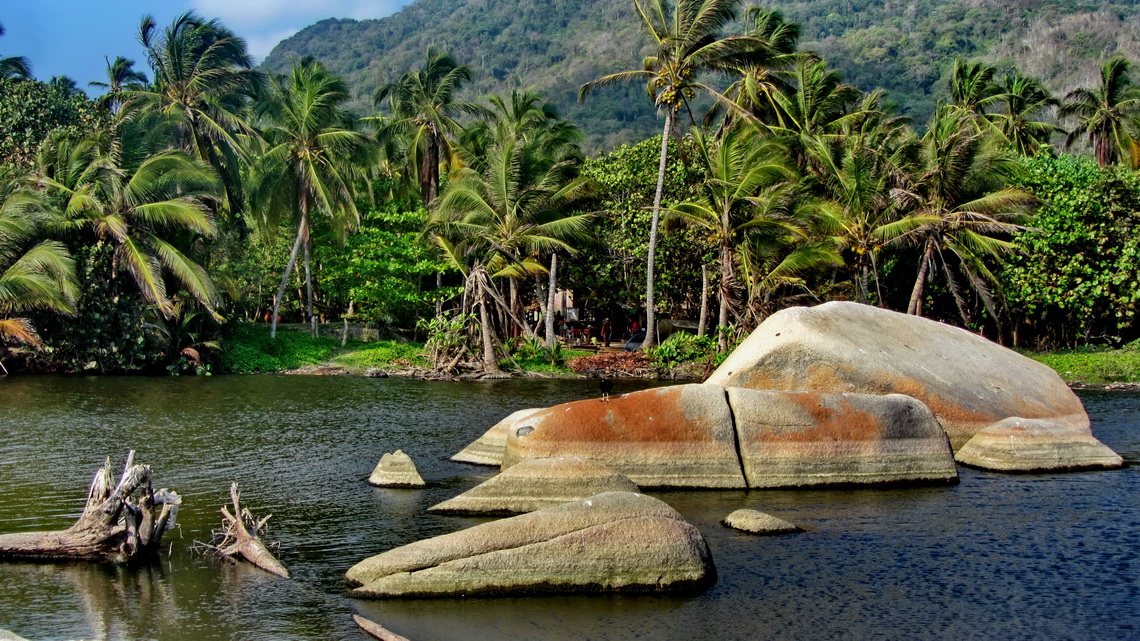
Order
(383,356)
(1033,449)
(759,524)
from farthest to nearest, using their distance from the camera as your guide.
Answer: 1. (383,356)
2. (1033,449)
3. (759,524)

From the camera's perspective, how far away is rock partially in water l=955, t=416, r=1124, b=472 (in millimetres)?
16047

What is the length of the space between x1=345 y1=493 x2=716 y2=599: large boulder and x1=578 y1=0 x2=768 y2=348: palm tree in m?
25.0

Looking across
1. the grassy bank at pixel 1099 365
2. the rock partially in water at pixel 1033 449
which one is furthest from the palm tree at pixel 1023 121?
the rock partially in water at pixel 1033 449

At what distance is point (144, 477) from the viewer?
35.9 ft

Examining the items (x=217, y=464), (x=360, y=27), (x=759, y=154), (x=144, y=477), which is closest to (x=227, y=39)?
(x=759, y=154)

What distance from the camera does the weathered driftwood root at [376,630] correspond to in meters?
8.66

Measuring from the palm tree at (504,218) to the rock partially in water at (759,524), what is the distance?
22.3 metres

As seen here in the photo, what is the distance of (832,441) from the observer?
1481 cm

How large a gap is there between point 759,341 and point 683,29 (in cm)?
1846

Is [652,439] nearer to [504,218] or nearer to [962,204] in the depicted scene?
[962,204]

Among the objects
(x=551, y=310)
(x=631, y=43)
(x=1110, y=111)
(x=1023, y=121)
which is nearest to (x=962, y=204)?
(x=551, y=310)

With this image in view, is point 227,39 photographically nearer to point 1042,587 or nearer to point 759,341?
point 759,341

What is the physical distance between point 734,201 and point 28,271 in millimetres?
22983

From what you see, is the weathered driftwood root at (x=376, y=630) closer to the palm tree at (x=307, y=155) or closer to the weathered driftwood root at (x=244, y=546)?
the weathered driftwood root at (x=244, y=546)
